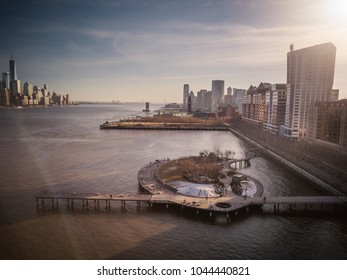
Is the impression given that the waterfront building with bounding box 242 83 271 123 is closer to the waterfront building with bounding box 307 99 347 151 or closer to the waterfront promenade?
the waterfront building with bounding box 307 99 347 151

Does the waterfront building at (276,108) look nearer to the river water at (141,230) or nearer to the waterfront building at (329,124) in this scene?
the waterfront building at (329,124)

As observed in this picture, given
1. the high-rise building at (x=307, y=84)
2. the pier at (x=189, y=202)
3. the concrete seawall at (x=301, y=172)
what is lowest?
the pier at (x=189, y=202)

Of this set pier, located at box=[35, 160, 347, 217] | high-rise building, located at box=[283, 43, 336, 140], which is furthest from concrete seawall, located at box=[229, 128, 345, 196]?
high-rise building, located at box=[283, 43, 336, 140]

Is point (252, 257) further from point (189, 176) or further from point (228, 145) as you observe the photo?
point (228, 145)

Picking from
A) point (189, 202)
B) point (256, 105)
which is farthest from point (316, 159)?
point (256, 105)

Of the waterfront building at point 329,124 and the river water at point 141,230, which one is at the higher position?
the waterfront building at point 329,124

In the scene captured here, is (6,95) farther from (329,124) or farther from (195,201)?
(195,201)

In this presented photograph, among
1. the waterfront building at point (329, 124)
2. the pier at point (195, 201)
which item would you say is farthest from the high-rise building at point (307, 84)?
the pier at point (195, 201)

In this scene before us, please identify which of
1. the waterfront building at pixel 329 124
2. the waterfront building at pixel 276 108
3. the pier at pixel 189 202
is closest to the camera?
the pier at pixel 189 202
